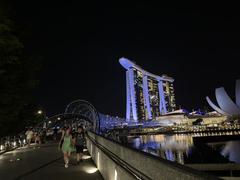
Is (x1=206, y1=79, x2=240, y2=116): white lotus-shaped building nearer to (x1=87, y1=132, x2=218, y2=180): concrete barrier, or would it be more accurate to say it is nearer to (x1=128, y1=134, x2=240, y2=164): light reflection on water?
(x1=128, y1=134, x2=240, y2=164): light reflection on water

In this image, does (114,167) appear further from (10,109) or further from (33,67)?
(33,67)

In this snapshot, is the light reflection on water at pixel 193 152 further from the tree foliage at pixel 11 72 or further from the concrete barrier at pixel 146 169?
the concrete barrier at pixel 146 169

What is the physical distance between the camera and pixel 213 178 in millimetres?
2592

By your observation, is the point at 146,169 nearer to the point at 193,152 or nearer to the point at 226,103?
the point at 193,152

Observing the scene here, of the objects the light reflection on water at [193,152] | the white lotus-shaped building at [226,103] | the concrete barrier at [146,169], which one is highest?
the white lotus-shaped building at [226,103]

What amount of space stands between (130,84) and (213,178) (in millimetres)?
155643

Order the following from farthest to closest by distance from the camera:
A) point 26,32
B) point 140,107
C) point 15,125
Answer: point 140,107 < point 15,125 < point 26,32

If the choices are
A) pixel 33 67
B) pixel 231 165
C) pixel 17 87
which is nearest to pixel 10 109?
pixel 17 87

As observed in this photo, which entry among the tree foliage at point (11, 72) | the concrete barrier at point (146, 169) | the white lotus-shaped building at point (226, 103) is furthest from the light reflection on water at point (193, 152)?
the white lotus-shaped building at point (226, 103)

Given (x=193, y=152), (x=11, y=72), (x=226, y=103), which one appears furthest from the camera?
(x=226, y=103)

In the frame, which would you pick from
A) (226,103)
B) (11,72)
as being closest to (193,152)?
(11,72)

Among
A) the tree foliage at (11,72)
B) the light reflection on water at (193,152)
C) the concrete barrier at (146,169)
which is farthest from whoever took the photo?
the light reflection on water at (193,152)

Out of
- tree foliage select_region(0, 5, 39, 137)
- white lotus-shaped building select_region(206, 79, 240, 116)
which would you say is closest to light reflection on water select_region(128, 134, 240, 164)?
tree foliage select_region(0, 5, 39, 137)

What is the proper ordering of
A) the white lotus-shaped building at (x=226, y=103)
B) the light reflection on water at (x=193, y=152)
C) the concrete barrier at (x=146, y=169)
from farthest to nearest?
the white lotus-shaped building at (x=226, y=103) → the light reflection on water at (x=193, y=152) → the concrete barrier at (x=146, y=169)
